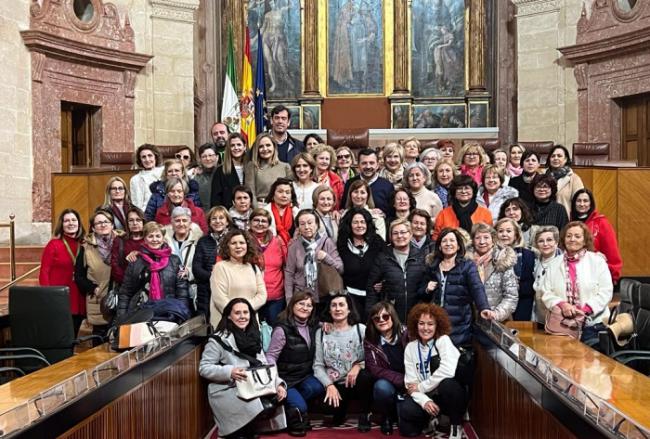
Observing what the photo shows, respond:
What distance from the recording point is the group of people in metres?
5.89

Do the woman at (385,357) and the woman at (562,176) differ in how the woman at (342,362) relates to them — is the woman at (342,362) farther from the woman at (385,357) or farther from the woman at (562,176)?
the woman at (562,176)

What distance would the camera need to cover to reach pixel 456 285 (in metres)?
6.09

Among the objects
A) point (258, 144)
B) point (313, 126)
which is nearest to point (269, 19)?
point (313, 126)

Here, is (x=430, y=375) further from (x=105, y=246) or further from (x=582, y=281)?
(x=105, y=246)

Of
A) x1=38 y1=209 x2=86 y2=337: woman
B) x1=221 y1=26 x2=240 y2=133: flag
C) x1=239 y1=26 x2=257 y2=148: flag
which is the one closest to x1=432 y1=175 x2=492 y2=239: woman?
x1=38 y1=209 x2=86 y2=337: woman

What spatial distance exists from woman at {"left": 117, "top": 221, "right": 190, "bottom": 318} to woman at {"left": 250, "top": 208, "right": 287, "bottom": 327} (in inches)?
24.9

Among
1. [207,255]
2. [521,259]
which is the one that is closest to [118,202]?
[207,255]

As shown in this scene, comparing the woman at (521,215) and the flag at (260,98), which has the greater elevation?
the flag at (260,98)

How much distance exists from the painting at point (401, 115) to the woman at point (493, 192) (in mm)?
9340

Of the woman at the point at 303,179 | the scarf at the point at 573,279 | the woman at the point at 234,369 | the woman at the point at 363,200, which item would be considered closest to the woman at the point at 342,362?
the woman at the point at 234,369

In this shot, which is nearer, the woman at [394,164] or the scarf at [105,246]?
the scarf at [105,246]

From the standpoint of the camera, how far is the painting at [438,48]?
17.1 metres

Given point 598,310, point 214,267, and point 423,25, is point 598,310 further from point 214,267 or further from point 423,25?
point 423,25

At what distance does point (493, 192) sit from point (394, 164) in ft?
2.94
